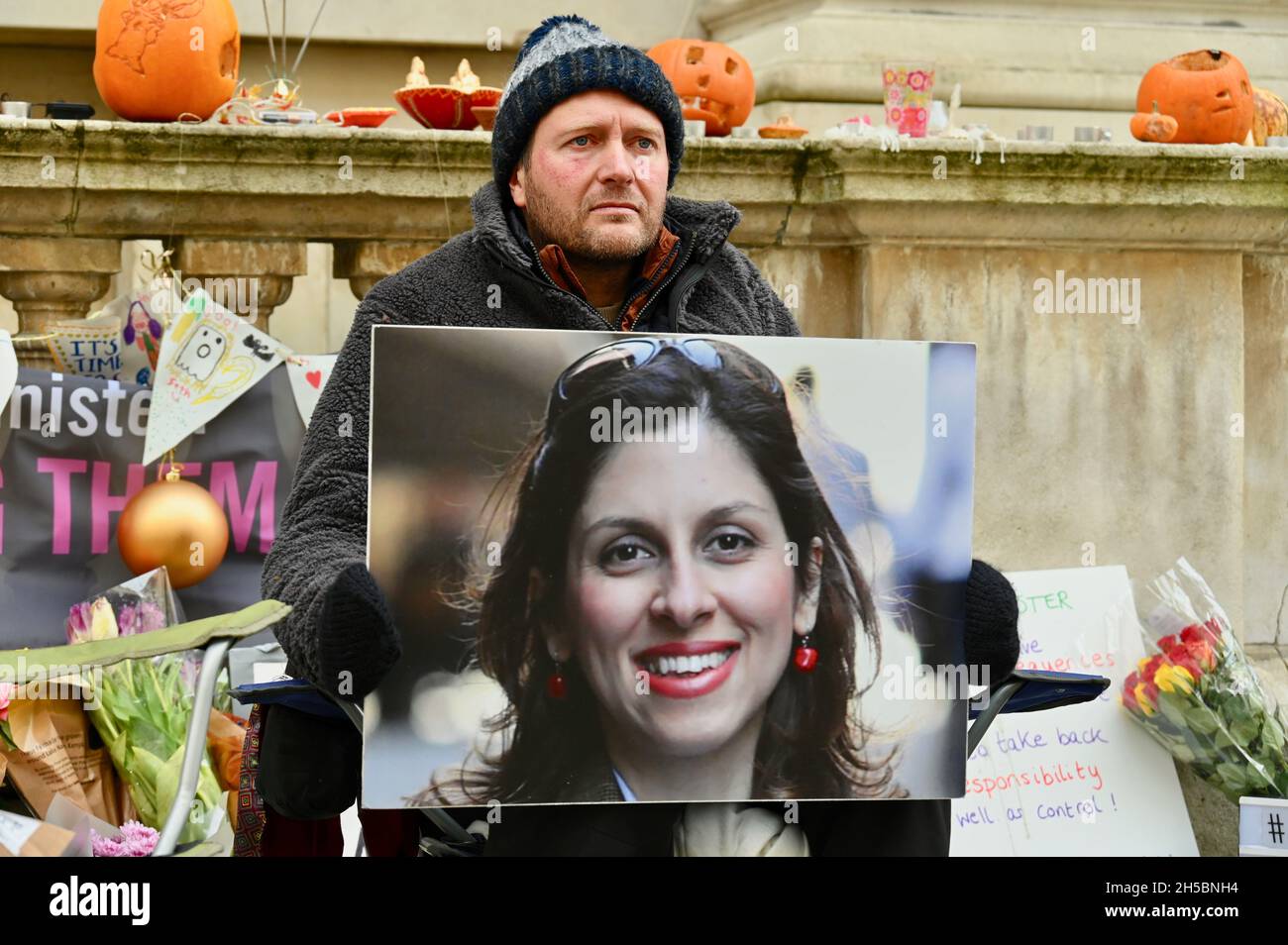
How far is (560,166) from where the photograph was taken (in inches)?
120

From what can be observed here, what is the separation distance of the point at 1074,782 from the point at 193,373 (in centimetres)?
227

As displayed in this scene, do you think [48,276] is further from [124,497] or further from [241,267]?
[124,497]

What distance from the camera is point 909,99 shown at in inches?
202

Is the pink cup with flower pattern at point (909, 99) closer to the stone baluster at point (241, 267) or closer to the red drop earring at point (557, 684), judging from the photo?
the stone baluster at point (241, 267)

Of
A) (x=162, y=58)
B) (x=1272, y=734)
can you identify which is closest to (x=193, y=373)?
(x=162, y=58)

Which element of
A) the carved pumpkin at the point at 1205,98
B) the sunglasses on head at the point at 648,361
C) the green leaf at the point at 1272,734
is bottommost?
the green leaf at the point at 1272,734

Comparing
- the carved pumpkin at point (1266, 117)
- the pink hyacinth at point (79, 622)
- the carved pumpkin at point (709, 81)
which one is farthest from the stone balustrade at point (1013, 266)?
the carved pumpkin at point (1266, 117)

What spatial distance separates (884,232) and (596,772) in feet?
8.09

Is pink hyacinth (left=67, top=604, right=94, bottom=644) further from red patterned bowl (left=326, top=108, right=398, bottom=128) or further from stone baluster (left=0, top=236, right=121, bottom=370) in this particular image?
red patterned bowl (left=326, top=108, right=398, bottom=128)

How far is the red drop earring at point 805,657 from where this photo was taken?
2.78m

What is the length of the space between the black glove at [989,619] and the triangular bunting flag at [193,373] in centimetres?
223

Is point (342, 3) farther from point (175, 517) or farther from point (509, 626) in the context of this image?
point (509, 626)

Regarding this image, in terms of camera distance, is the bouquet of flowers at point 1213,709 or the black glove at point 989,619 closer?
the black glove at point 989,619

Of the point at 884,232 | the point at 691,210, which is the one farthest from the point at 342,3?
the point at 691,210
